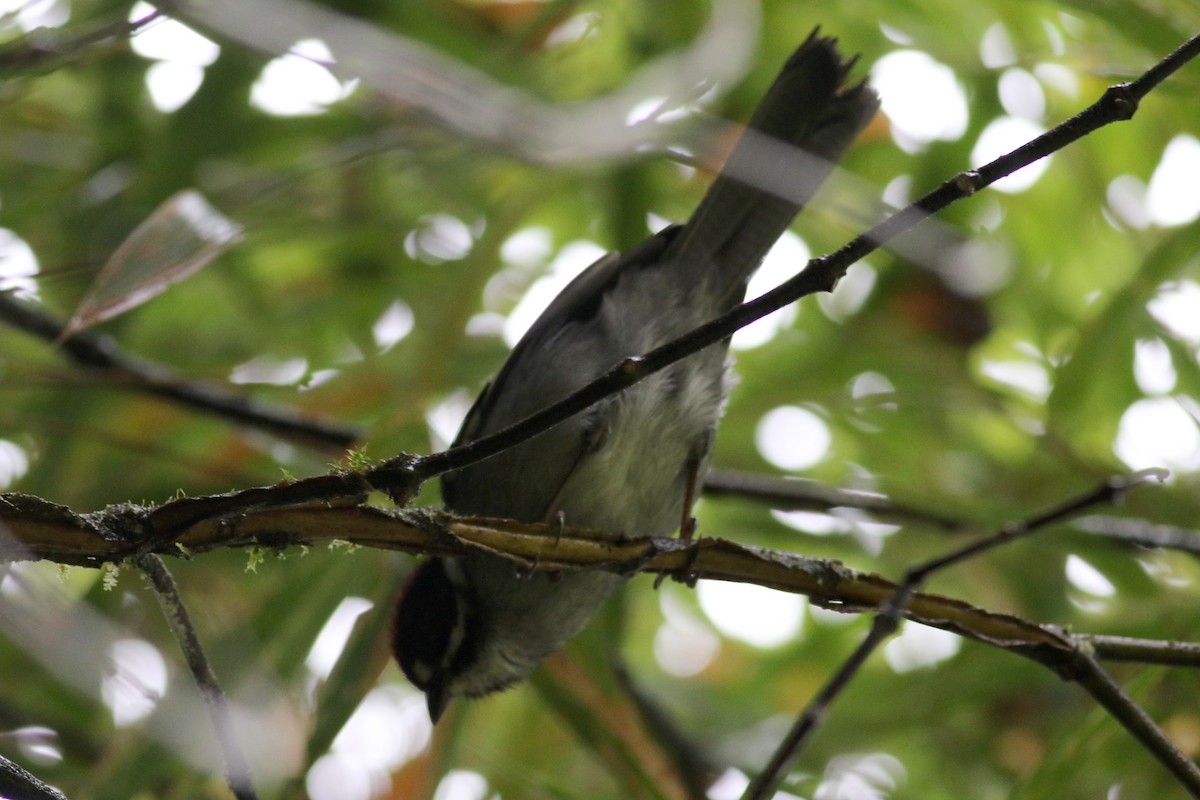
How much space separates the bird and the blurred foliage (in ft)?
0.62

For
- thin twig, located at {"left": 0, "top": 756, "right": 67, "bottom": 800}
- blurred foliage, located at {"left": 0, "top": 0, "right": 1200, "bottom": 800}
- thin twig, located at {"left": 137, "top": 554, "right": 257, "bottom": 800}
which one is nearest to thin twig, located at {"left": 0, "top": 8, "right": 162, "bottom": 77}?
blurred foliage, located at {"left": 0, "top": 0, "right": 1200, "bottom": 800}

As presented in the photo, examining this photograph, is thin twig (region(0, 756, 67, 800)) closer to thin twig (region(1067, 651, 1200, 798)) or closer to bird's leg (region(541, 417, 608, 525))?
thin twig (region(1067, 651, 1200, 798))

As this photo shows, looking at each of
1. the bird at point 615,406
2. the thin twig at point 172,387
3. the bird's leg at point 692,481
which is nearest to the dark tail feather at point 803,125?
the bird at point 615,406

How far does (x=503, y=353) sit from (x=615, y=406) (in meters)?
1.01

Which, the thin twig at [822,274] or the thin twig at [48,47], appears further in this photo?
the thin twig at [48,47]

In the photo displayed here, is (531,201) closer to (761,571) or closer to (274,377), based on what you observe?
(274,377)

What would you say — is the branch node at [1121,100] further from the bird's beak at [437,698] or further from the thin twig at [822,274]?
the bird's beak at [437,698]

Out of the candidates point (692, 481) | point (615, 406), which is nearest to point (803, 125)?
point (615, 406)

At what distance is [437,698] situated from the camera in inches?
146

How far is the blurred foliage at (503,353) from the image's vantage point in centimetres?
347

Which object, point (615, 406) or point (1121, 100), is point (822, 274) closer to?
point (1121, 100)

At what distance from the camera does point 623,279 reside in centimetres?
354

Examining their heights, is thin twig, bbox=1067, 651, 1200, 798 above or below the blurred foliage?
below

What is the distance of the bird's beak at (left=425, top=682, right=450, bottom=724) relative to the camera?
369cm
